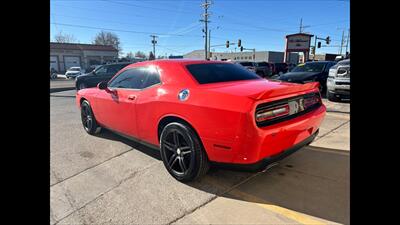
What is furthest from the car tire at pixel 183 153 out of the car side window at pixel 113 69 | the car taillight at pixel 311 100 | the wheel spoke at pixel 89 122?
the car side window at pixel 113 69

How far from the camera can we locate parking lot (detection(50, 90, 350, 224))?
8.02 feet

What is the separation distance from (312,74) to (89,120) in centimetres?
818

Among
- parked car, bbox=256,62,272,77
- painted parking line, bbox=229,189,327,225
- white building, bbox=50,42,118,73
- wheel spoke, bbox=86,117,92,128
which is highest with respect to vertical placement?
white building, bbox=50,42,118,73

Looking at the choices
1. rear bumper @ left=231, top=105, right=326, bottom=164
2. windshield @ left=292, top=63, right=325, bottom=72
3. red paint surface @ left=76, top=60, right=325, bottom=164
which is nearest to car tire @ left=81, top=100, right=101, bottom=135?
red paint surface @ left=76, top=60, right=325, bottom=164

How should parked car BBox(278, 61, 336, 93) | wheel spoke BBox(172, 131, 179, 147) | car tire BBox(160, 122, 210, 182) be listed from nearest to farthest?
car tire BBox(160, 122, 210, 182)
wheel spoke BBox(172, 131, 179, 147)
parked car BBox(278, 61, 336, 93)

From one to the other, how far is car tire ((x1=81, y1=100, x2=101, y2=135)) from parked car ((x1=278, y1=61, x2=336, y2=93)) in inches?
278

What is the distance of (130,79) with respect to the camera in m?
4.03

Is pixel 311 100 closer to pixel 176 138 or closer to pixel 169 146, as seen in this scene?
pixel 176 138

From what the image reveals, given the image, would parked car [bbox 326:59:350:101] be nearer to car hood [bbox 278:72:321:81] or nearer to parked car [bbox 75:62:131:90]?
car hood [bbox 278:72:321:81]
